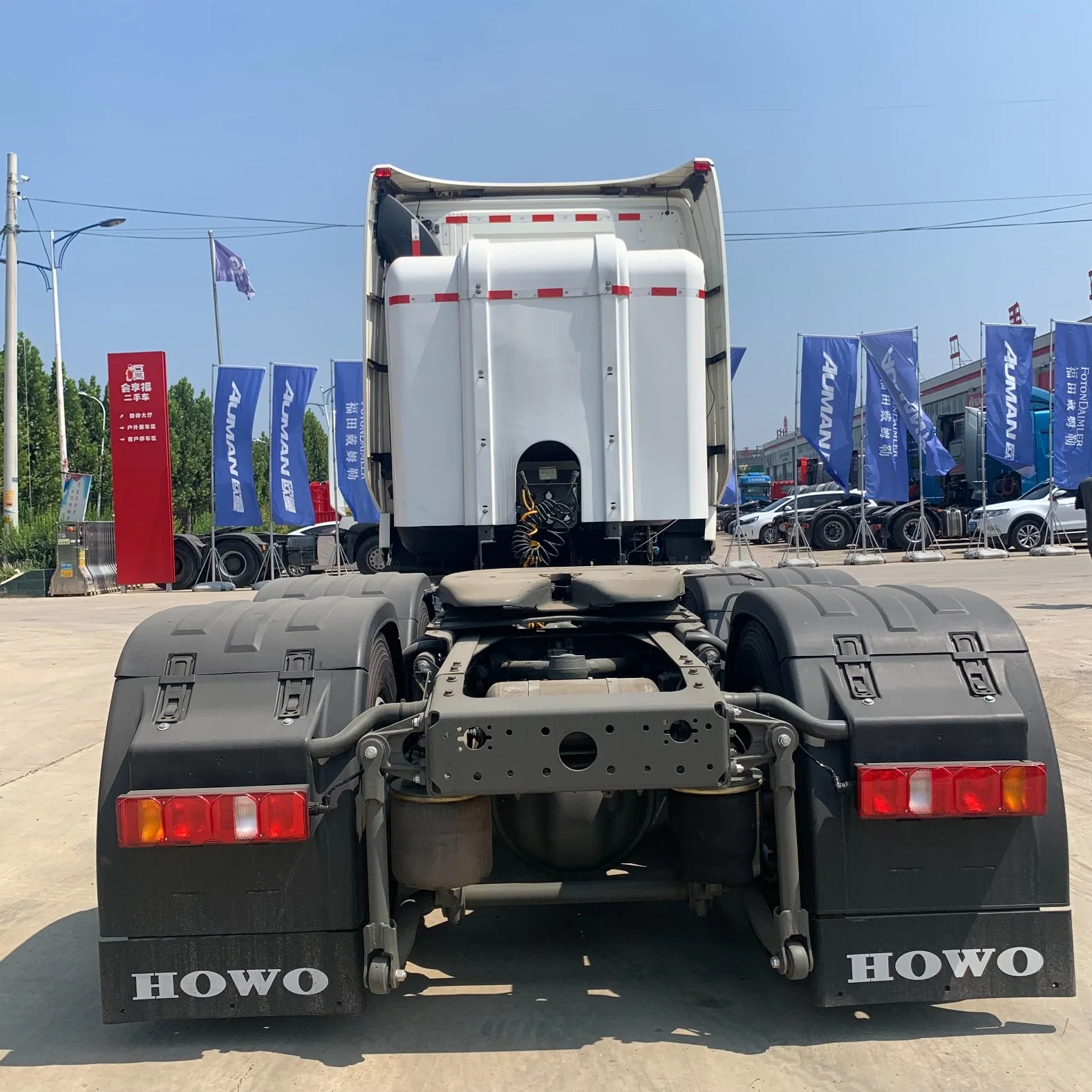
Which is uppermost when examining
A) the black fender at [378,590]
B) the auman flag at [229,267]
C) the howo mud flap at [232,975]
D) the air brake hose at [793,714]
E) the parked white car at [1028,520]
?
the auman flag at [229,267]

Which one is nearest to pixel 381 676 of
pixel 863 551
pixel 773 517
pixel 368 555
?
pixel 368 555

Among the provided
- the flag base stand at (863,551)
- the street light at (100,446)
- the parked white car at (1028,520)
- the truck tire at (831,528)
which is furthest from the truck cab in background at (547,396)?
the street light at (100,446)

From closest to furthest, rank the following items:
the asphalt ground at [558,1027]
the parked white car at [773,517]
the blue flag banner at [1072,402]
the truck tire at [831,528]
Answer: the asphalt ground at [558,1027] → the blue flag banner at [1072,402] → the truck tire at [831,528] → the parked white car at [773,517]

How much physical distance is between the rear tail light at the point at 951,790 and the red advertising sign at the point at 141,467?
66.2 feet

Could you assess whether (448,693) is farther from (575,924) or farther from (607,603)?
(575,924)

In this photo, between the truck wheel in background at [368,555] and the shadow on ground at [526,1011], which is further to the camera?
the truck wheel in background at [368,555]

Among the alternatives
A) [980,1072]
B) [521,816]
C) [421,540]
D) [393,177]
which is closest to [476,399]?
[421,540]

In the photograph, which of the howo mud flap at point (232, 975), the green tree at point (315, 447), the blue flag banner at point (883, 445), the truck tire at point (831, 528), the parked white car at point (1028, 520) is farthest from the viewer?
the green tree at point (315, 447)

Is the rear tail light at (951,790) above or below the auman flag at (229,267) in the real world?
below

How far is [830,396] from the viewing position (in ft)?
72.3

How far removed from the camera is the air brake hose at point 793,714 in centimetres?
300

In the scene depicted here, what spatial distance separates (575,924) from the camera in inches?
162

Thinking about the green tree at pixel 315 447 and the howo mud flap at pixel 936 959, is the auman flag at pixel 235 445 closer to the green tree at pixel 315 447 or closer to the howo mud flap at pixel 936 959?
the howo mud flap at pixel 936 959

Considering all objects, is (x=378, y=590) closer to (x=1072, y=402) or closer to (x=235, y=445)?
(x=235, y=445)
